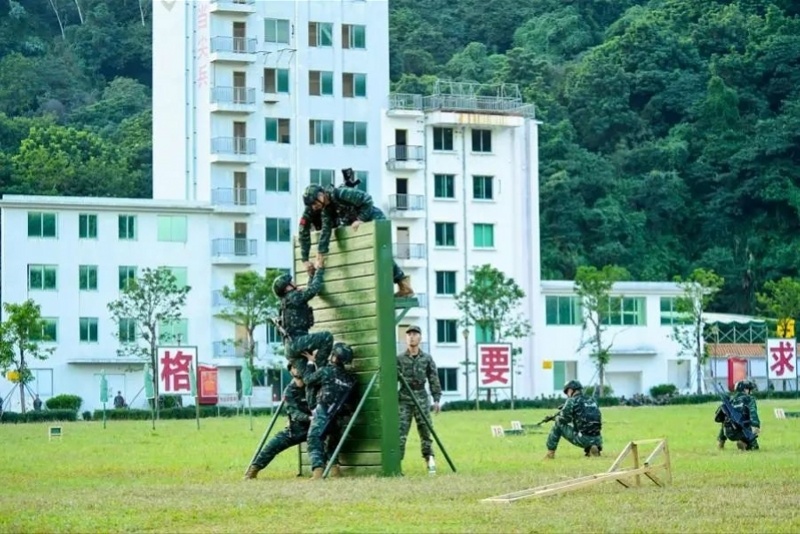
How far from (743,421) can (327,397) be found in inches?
386

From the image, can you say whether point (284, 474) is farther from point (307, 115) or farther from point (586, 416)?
point (307, 115)

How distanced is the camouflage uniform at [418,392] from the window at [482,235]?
67842 millimetres

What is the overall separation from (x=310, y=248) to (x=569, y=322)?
7109 cm

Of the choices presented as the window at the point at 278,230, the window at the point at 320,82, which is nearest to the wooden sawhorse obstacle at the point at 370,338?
→ the window at the point at 278,230

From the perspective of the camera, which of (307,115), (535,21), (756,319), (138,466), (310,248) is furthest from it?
(535,21)

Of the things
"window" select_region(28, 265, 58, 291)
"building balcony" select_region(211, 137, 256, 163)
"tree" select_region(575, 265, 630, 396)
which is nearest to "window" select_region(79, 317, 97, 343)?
"window" select_region(28, 265, 58, 291)

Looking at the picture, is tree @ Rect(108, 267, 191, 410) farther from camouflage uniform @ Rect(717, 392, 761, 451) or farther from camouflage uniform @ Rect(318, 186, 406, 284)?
camouflage uniform @ Rect(318, 186, 406, 284)

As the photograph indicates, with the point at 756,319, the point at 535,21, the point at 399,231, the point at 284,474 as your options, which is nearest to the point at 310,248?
the point at 284,474

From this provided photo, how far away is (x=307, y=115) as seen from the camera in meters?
90.4

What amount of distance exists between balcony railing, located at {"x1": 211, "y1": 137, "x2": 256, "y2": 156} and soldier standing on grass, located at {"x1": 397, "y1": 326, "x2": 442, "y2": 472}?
6323 centimetres

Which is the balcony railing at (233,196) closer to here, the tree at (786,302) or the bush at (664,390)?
the bush at (664,390)

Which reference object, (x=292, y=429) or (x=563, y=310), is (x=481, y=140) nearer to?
(x=563, y=310)

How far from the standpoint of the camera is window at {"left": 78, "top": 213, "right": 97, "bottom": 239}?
8456cm

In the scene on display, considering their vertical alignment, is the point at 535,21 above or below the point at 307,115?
above
